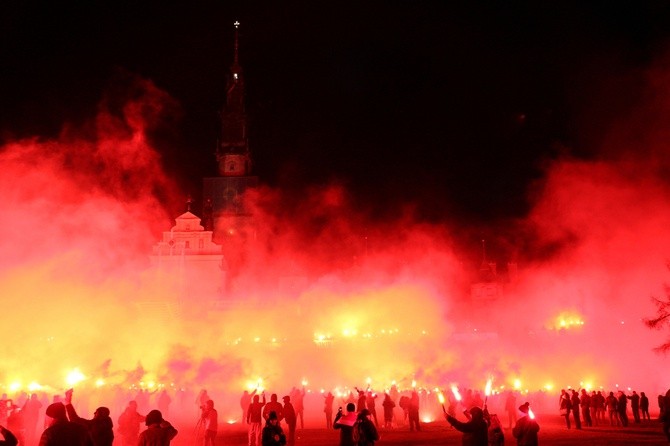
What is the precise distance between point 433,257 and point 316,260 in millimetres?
13109

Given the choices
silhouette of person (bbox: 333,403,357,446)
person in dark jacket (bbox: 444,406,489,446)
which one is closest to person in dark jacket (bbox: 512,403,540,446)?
person in dark jacket (bbox: 444,406,489,446)

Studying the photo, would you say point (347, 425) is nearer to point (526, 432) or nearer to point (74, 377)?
point (526, 432)

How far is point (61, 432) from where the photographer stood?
21.7ft

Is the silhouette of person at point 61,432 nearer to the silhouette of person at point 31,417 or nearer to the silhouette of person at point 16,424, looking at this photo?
the silhouette of person at point 16,424

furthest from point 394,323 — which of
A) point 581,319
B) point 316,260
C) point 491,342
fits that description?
point 316,260

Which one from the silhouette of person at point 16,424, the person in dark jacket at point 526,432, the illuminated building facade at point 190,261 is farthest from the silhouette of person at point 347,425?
the illuminated building facade at point 190,261

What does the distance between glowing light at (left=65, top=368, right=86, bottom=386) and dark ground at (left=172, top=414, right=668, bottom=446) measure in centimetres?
625

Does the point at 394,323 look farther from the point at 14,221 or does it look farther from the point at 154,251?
the point at 14,221

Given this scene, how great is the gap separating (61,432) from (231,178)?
60818 millimetres

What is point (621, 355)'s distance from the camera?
44.1 meters

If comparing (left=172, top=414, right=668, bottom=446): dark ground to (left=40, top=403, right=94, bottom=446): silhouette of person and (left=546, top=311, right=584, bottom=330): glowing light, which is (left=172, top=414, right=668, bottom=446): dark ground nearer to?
(left=40, top=403, right=94, bottom=446): silhouette of person

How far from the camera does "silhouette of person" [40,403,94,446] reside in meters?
6.54

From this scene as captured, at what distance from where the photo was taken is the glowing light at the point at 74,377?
25.8 m

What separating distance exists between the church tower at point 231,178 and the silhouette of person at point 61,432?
188 feet
